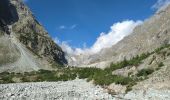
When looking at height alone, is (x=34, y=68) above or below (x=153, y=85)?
above

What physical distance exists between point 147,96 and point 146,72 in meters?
13.3

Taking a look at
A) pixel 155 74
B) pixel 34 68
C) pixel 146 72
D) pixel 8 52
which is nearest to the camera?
pixel 155 74

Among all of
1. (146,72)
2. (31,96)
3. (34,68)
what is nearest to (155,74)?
(146,72)

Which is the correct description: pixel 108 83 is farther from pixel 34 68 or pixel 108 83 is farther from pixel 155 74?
pixel 34 68

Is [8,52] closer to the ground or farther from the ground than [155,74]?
farther from the ground

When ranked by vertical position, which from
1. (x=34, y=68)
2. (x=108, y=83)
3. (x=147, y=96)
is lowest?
(x=147, y=96)

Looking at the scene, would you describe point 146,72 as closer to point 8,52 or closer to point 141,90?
point 141,90

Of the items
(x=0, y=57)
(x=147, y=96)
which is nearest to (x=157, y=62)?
(x=147, y=96)

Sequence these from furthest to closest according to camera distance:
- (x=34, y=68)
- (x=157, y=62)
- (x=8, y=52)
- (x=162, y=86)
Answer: (x=8, y=52) < (x=34, y=68) < (x=157, y=62) < (x=162, y=86)

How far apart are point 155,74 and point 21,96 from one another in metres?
18.4

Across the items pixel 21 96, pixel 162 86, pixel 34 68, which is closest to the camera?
pixel 21 96

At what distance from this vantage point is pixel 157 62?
54562 millimetres

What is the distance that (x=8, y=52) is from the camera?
643 ft

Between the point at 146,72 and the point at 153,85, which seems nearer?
the point at 153,85
